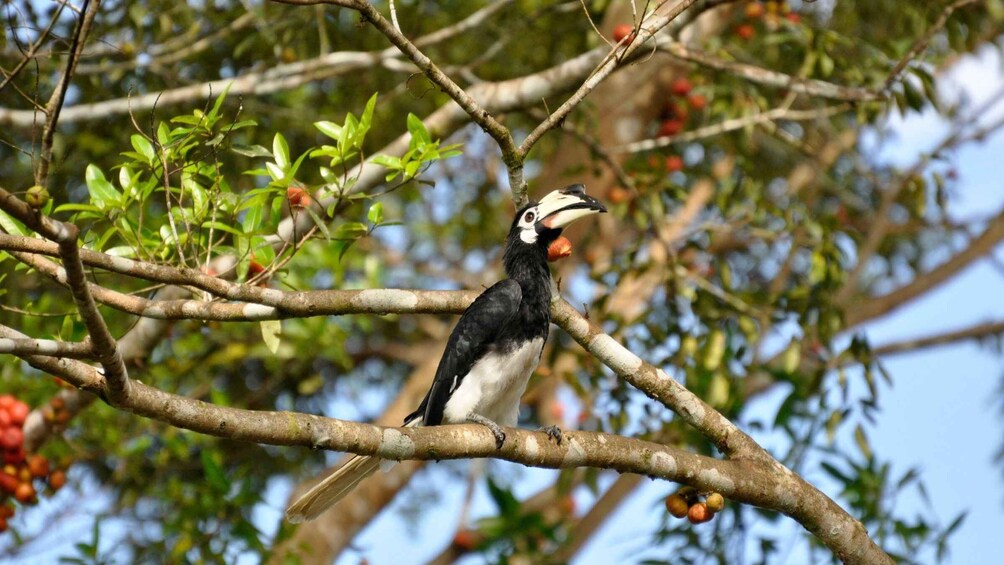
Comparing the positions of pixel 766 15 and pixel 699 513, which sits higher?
pixel 766 15

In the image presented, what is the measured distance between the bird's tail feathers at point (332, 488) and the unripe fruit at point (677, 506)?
32.0 inches

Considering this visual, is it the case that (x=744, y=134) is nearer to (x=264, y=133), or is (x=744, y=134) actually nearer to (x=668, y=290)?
(x=668, y=290)

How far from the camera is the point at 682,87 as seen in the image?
6555 mm

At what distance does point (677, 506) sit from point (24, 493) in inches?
100

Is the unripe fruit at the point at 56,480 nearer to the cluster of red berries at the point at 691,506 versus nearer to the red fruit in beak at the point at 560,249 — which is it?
Result: the red fruit in beak at the point at 560,249

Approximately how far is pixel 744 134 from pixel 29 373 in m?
3.60

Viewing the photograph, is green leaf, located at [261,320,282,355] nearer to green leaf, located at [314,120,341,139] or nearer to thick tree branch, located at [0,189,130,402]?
green leaf, located at [314,120,341,139]

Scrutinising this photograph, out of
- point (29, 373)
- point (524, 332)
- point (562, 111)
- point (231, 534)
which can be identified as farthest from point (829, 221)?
point (29, 373)

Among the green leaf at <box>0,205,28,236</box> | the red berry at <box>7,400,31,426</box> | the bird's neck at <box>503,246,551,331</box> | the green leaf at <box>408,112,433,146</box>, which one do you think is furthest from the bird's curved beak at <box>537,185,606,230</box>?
the red berry at <box>7,400,31,426</box>

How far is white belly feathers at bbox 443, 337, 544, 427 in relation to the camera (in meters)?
3.70

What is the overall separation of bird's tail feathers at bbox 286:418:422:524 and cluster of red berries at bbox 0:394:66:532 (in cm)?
144

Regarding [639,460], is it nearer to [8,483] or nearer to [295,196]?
[295,196]

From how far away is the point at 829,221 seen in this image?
489 cm

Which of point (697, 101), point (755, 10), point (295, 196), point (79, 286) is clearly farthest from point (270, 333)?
point (697, 101)
